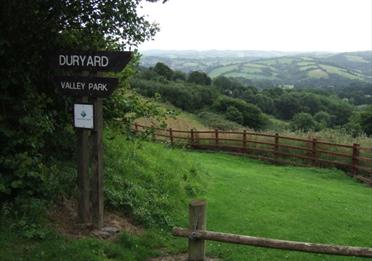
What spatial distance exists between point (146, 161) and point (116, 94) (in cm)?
242

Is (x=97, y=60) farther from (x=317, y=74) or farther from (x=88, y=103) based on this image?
(x=317, y=74)

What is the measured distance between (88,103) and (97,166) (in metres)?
0.93

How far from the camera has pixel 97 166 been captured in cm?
727

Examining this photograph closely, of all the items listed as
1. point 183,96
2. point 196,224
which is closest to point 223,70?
point 183,96

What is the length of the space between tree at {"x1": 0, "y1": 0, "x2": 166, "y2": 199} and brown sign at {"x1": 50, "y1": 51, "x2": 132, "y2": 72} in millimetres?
555

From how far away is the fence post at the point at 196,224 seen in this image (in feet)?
20.4

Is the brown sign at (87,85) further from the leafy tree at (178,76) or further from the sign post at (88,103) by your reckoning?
the leafy tree at (178,76)

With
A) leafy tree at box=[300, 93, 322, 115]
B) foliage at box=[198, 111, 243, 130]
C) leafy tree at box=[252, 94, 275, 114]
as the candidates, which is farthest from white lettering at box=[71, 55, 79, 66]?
leafy tree at box=[252, 94, 275, 114]

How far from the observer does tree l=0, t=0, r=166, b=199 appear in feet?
23.6

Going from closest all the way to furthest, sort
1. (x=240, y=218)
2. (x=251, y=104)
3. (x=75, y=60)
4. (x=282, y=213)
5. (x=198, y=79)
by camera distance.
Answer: (x=75, y=60) → (x=240, y=218) → (x=282, y=213) → (x=251, y=104) → (x=198, y=79)

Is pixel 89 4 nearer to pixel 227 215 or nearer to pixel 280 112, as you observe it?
pixel 227 215

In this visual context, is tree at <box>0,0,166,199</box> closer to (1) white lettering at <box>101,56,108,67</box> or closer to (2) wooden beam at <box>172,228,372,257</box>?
(1) white lettering at <box>101,56,108,67</box>

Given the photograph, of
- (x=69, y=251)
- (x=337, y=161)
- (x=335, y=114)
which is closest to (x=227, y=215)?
(x=69, y=251)

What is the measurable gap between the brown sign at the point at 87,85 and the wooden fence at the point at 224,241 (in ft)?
6.79
